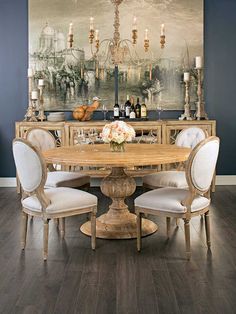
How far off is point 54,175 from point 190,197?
5.01ft

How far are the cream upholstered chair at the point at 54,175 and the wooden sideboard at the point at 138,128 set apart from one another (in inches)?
38.5

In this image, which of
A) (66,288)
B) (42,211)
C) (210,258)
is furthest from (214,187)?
(66,288)

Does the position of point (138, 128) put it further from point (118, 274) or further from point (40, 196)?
point (118, 274)

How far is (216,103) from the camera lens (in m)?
6.56

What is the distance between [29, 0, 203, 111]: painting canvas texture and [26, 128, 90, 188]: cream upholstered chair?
1.48m

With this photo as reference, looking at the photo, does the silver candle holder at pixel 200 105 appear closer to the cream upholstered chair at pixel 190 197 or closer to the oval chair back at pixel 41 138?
the oval chair back at pixel 41 138

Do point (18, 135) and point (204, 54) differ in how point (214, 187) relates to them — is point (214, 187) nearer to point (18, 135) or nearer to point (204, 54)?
point (204, 54)

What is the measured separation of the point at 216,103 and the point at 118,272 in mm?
3754

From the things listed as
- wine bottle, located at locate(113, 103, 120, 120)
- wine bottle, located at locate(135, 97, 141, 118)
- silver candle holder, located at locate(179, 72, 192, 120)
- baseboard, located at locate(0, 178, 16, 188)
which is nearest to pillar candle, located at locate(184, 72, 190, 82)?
silver candle holder, located at locate(179, 72, 192, 120)

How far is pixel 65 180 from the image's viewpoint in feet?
14.7

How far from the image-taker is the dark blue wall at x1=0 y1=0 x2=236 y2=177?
644 cm

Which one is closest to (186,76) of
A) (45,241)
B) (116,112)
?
(116,112)

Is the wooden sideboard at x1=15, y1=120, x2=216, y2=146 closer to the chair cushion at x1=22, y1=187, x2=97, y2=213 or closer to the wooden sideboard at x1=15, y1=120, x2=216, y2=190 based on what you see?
the wooden sideboard at x1=15, y1=120, x2=216, y2=190

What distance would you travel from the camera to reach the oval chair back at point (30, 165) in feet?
11.7
